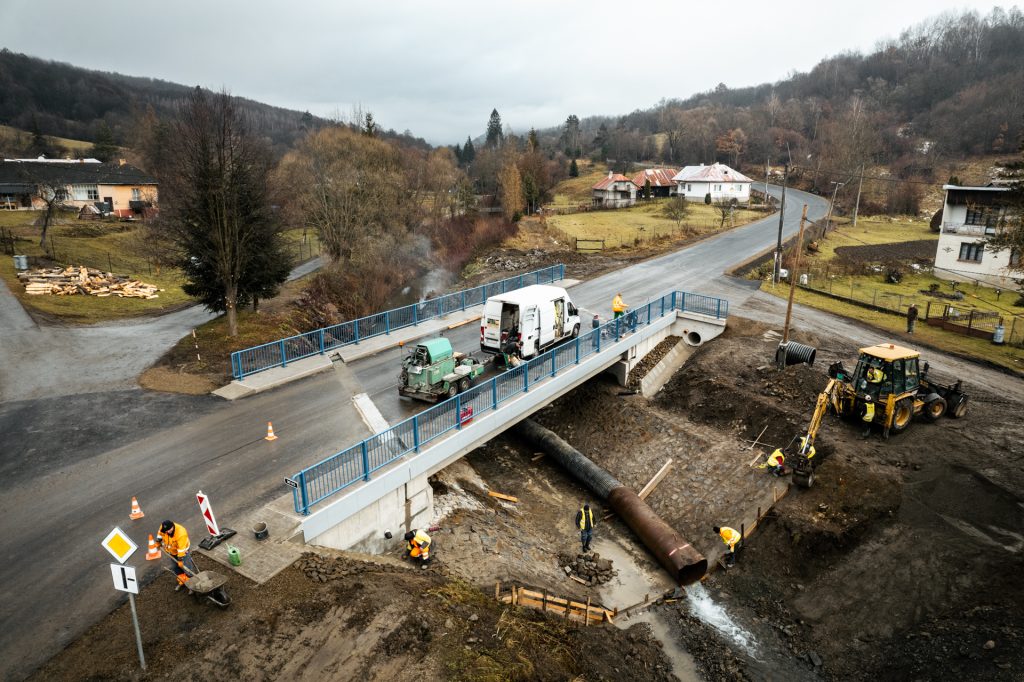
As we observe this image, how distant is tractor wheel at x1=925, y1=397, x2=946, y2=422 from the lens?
18.4 m

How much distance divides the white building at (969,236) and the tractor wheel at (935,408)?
81.3 feet

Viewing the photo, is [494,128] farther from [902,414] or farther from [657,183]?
[902,414]

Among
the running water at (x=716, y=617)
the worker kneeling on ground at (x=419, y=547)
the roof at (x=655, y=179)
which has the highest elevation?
the roof at (x=655, y=179)

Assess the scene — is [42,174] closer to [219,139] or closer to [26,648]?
[219,139]

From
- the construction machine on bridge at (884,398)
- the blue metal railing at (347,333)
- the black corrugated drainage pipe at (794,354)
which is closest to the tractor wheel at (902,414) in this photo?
the construction machine on bridge at (884,398)

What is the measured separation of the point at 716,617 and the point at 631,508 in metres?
3.92

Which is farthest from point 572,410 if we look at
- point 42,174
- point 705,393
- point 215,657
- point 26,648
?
point 42,174

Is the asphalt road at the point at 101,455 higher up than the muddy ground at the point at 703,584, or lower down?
higher up

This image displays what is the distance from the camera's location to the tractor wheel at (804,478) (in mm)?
16828

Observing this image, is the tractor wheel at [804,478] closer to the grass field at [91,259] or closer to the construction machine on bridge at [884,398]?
the construction machine on bridge at [884,398]

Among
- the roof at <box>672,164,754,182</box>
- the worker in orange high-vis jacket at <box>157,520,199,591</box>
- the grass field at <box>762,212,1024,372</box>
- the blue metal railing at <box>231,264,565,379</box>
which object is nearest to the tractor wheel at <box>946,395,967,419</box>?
the grass field at <box>762,212,1024,372</box>

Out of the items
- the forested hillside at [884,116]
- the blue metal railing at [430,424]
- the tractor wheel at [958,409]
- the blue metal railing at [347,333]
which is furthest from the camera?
the forested hillside at [884,116]

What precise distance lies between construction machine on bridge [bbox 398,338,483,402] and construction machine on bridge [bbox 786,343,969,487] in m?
10.6

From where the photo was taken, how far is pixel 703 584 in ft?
50.1
